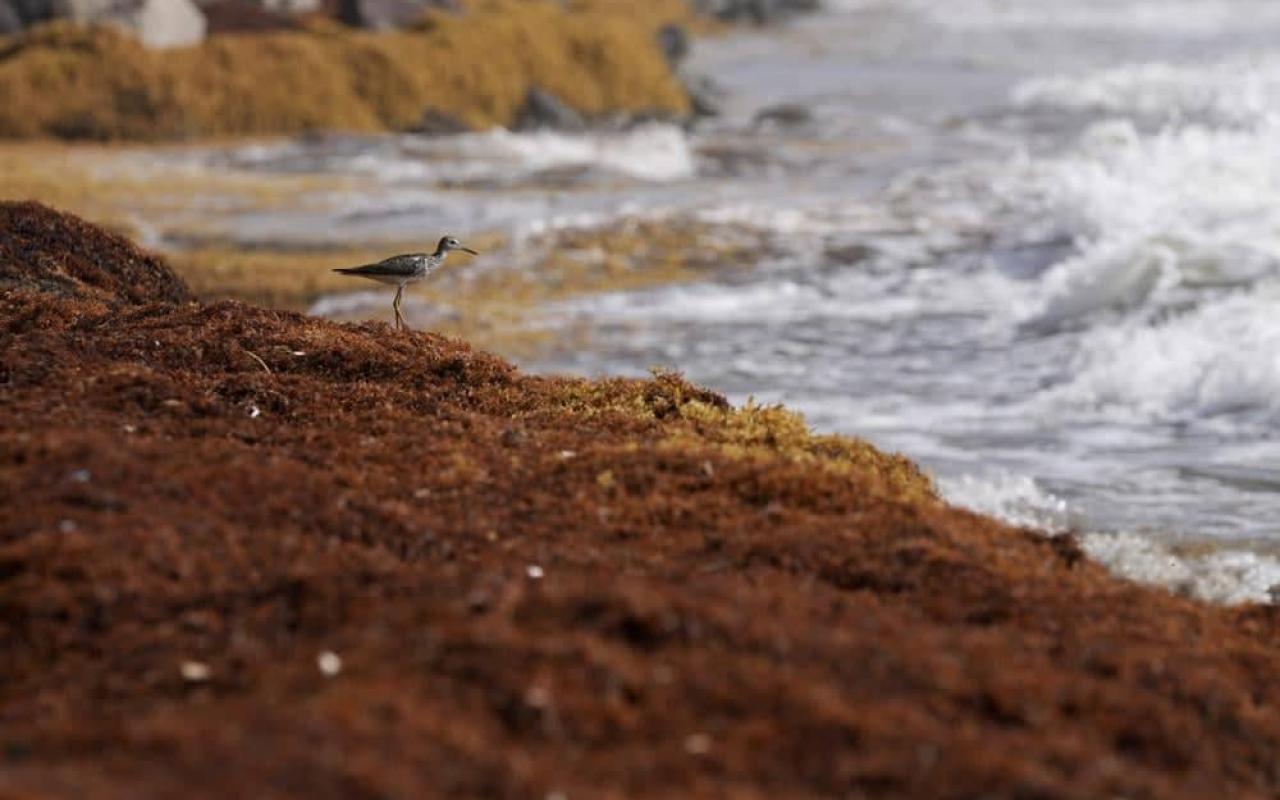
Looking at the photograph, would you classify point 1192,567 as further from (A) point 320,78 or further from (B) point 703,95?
(B) point 703,95

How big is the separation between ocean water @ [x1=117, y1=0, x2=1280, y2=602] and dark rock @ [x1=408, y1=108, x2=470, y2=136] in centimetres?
46

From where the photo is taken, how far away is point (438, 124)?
26984mm

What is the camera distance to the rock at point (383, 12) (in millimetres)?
28719

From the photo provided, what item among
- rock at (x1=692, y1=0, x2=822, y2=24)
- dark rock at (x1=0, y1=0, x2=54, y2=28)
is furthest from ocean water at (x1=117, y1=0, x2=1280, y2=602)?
rock at (x1=692, y1=0, x2=822, y2=24)

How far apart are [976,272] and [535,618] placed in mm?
14598

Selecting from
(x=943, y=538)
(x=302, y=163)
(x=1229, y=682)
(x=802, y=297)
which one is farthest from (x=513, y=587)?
(x=302, y=163)

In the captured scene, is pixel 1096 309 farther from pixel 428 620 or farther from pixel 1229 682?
pixel 428 620

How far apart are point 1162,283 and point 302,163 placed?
12485 millimetres

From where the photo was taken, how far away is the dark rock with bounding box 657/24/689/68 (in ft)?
130

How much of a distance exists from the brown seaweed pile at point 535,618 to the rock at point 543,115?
22.1m

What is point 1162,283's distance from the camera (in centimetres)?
1673

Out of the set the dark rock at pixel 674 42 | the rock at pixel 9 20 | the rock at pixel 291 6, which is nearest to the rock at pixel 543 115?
the rock at pixel 291 6

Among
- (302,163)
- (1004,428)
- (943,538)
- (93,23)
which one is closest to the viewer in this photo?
(943,538)

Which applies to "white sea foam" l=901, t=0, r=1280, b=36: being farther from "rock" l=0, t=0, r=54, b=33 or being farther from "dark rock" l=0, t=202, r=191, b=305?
"dark rock" l=0, t=202, r=191, b=305
